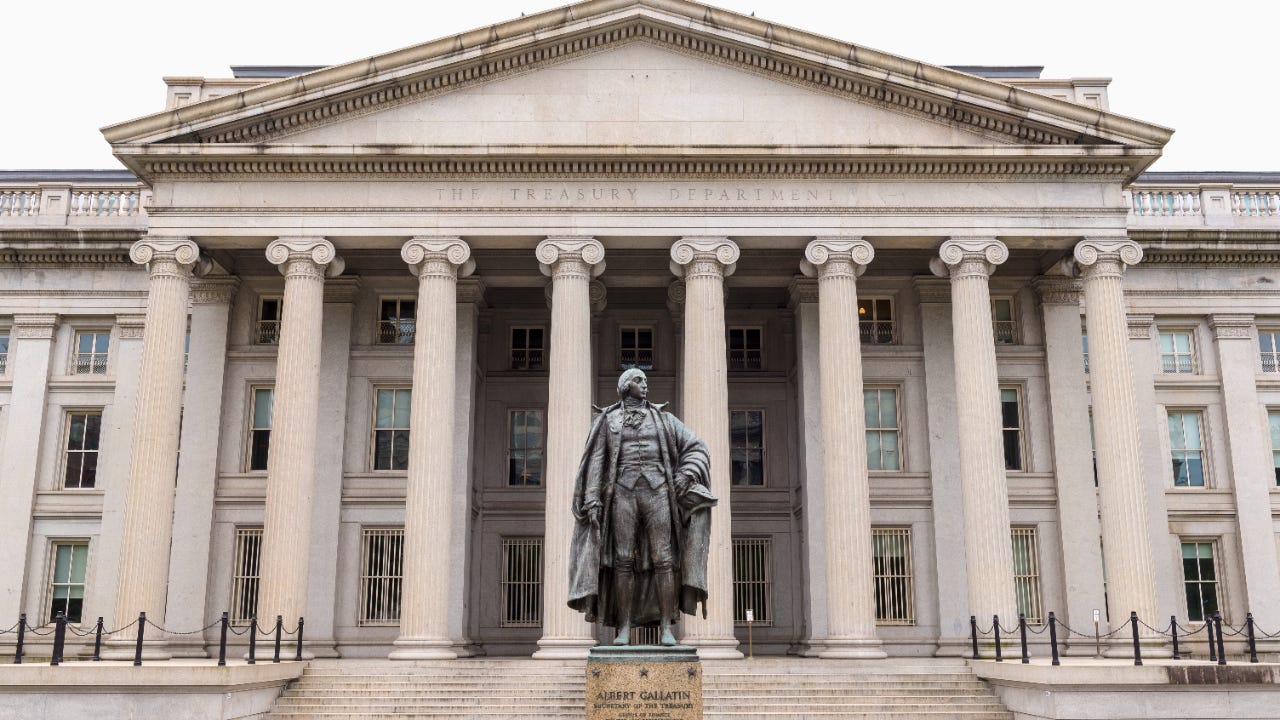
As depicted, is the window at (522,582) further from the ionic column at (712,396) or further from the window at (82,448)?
the window at (82,448)

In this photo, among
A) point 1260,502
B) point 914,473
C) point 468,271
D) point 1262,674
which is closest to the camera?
point 1262,674

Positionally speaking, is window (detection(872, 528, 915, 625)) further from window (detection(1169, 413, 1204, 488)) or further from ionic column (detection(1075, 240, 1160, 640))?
window (detection(1169, 413, 1204, 488))

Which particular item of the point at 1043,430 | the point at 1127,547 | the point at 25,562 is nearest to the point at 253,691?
the point at 25,562

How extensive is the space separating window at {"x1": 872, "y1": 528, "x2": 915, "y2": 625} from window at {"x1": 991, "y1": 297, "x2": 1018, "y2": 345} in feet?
19.5

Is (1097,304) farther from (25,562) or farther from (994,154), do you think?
(25,562)

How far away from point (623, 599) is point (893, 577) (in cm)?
1933

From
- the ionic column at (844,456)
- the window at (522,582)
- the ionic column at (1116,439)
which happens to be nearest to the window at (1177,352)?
the ionic column at (1116,439)

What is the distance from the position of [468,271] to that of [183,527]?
32.0ft

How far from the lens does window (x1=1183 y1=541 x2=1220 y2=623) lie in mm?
32594

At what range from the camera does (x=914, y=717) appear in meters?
21.4

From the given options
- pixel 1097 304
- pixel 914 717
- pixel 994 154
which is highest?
pixel 994 154

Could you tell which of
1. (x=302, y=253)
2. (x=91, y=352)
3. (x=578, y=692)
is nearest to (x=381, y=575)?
(x=302, y=253)

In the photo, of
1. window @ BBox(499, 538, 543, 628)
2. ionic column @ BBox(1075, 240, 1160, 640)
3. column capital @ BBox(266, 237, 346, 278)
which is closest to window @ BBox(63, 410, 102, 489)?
column capital @ BBox(266, 237, 346, 278)

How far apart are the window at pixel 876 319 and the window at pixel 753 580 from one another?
20.9 feet
